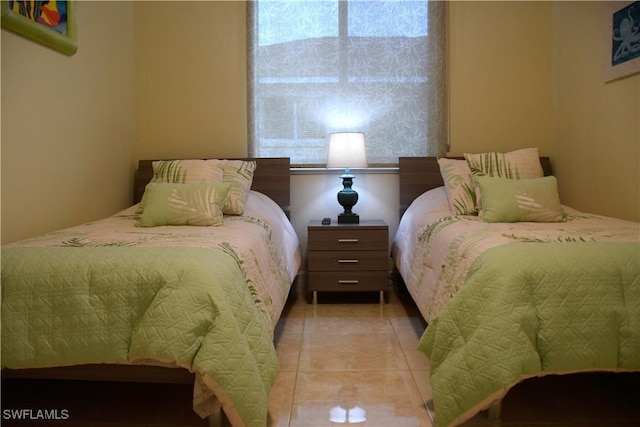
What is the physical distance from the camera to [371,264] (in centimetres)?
312

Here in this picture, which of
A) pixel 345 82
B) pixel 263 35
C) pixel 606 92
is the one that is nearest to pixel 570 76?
pixel 606 92

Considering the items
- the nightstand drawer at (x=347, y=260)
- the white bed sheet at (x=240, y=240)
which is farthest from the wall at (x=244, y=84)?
the white bed sheet at (x=240, y=240)

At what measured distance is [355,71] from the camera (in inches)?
138

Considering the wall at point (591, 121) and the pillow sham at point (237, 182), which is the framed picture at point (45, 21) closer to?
the pillow sham at point (237, 182)

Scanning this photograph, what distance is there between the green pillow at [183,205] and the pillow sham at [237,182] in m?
0.19

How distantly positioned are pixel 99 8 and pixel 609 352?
318cm

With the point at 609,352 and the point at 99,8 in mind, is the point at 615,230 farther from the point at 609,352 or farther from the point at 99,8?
the point at 99,8

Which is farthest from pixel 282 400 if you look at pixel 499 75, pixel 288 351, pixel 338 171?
pixel 499 75

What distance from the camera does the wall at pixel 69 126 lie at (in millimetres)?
2250

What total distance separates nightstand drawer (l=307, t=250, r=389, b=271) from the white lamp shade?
57 cm

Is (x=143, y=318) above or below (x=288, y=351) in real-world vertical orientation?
above

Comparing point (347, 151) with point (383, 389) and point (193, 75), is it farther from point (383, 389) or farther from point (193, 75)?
point (383, 389)

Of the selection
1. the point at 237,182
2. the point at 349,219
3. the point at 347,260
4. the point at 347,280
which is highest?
the point at 237,182

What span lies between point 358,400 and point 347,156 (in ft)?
5.69
